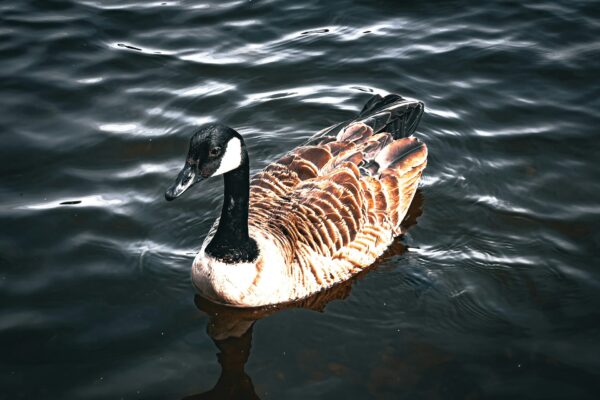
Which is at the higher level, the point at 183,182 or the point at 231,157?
the point at 231,157

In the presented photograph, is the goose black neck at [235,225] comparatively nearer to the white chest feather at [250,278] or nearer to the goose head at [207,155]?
the white chest feather at [250,278]

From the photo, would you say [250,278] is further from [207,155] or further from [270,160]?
[270,160]

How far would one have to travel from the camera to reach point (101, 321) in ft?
22.5

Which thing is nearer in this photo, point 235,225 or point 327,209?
point 235,225

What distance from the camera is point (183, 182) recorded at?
20.6ft

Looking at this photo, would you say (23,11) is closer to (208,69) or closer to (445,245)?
(208,69)

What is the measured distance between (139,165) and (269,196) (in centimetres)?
239

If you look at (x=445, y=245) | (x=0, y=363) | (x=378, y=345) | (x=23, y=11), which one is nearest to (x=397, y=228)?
(x=445, y=245)

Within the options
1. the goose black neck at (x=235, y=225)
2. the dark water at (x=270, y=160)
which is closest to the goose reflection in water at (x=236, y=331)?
the dark water at (x=270, y=160)

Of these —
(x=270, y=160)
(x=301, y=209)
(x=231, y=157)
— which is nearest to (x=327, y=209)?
(x=301, y=209)

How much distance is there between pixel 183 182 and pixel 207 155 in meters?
0.31

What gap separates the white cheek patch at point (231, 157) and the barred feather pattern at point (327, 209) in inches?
33.6

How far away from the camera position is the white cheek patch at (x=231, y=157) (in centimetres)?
639

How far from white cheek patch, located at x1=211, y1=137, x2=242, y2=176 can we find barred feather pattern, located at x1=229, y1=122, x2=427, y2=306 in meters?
0.85
